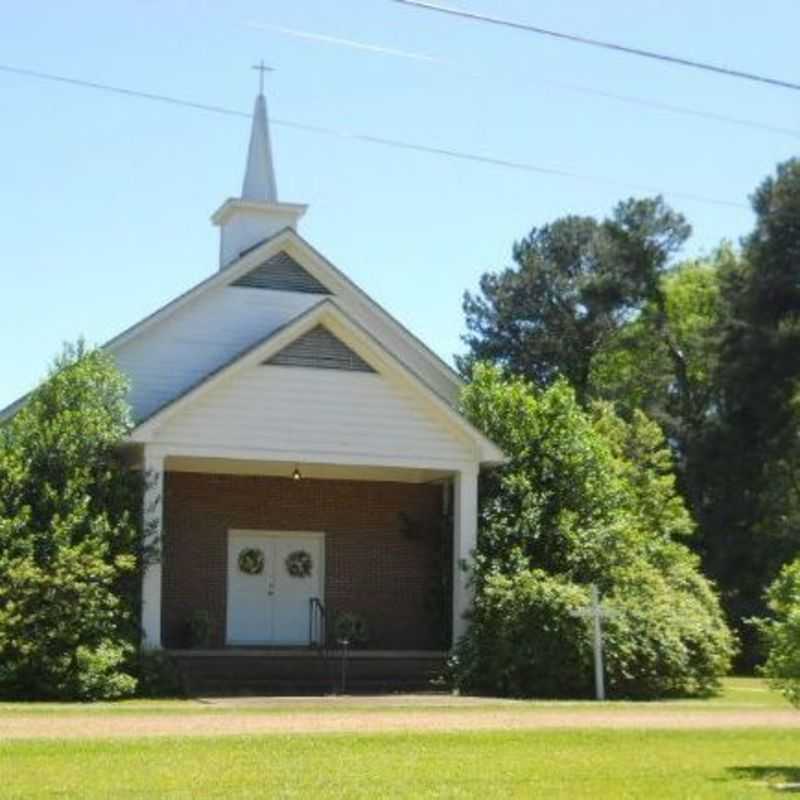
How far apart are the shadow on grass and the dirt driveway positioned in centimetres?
395

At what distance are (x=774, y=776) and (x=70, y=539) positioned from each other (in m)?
12.4

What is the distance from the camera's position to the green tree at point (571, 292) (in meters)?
60.0

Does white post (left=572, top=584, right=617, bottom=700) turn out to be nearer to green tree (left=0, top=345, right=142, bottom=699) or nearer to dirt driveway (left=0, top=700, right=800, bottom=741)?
dirt driveway (left=0, top=700, right=800, bottom=741)

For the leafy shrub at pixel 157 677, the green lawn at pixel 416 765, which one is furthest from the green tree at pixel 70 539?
the green lawn at pixel 416 765

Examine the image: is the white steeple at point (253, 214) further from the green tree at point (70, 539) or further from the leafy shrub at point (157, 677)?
the leafy shrub at point (157, 677)

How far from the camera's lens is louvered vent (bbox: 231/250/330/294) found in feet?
91.6

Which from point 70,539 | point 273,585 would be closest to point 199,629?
point 273,585

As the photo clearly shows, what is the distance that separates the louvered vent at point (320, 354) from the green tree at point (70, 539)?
268 cm

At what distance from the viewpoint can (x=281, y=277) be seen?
28.1 metres

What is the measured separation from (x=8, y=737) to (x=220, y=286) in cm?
1337

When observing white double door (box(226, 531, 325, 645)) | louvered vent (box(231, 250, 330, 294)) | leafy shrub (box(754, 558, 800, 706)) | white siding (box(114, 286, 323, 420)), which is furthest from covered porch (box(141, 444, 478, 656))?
leafy shrub (box(754, 558, 800, 706))

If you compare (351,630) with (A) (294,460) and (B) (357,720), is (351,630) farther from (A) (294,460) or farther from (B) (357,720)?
(B) (357,720)

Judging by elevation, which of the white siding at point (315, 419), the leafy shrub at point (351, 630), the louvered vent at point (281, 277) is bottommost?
the leafy shrub at point (351, 630)

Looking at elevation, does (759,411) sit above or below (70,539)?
above
